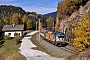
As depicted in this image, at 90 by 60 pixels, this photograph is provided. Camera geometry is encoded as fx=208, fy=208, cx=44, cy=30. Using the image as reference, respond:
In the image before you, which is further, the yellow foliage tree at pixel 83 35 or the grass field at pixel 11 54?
the yellow foliage tree at pixel 83 35

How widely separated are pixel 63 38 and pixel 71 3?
2225 centimetres

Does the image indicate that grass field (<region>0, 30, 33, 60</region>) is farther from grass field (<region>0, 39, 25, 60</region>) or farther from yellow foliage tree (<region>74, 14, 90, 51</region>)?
yellow foliage tree (<region>74, 14, 90, 51</region>)

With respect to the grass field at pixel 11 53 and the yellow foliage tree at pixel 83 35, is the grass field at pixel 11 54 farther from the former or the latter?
the yellow foliage tree at pixel 83 35

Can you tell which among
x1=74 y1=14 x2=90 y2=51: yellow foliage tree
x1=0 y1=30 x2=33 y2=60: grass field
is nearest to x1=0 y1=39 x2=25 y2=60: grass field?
x1=0 y1=30 x2=33 y2=60: grass field

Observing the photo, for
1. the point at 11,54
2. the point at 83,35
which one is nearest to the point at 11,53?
the point at 11,54

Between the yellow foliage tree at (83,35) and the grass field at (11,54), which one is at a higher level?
the yellow foliage tree at (83,35)

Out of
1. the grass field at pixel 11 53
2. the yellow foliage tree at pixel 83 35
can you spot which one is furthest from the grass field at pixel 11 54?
the yellow foliage tree at pixel 83 35

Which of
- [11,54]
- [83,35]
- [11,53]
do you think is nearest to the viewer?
[83,35]

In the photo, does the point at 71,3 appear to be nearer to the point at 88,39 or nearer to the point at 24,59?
the point at 88,39

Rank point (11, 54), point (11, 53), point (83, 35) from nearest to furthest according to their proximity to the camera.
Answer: point (83, 35)
point (11, 54)
point (11, 53)

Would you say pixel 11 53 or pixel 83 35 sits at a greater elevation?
pixel 83 35

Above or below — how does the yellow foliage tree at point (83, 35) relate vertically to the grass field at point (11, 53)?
above

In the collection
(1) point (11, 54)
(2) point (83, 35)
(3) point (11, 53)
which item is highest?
(2) point (83, 35)

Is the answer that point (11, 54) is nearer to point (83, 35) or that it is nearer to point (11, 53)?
point (11, 53)
